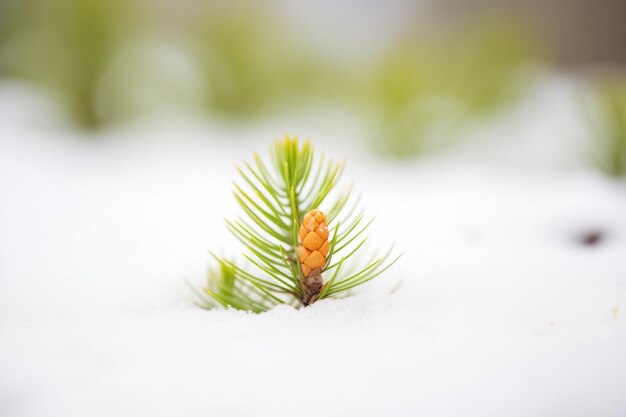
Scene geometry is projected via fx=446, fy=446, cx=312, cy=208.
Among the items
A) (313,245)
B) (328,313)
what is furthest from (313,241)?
(328,313)

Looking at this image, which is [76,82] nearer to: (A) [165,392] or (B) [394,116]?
(B) [394,116]

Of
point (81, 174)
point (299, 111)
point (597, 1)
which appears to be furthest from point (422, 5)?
point (81, 174)

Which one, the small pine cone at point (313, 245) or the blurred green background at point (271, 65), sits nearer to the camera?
the small pine cone at point (313, 245)

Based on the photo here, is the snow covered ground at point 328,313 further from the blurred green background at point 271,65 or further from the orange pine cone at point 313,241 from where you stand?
the blurred green background at point 271,65

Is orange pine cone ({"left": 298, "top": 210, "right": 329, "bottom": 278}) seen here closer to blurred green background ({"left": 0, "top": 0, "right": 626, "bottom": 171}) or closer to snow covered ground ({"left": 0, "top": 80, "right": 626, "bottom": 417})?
snow covered ground ({"left": 0, "top": 80, "right": 626, "bottom": 417})

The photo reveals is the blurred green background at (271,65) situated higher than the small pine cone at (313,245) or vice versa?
the blurred green background at (271,65)

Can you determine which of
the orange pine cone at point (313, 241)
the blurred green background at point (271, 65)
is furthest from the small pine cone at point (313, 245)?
the blurred green background at point (271, 65)
